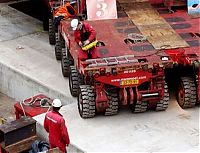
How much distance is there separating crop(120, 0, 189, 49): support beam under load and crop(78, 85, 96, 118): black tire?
151cm

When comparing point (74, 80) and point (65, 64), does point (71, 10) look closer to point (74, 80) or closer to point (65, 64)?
point (65, 64)

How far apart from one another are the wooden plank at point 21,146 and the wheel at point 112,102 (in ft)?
4.48

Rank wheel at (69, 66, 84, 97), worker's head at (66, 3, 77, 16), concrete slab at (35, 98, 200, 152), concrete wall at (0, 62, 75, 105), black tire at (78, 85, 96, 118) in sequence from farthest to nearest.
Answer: worker's head at (66, 3, 77, 16), concrete wall at (0, 62, 75, 105), wheel at (69, 66, 84, 97), black tire at (78, 85, 96, 118), concrete slab at (35, 98, 200, 152)

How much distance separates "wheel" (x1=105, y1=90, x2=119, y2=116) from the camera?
10534 millimetres

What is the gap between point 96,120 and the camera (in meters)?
10.7

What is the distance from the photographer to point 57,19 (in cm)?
1262

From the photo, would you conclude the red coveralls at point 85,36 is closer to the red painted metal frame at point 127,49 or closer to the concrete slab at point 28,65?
the red painted metal frame at point 127,49

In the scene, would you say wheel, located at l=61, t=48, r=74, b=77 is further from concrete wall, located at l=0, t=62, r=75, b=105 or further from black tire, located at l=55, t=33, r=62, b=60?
black tire, located at l=55, t=33, r=62, b=60

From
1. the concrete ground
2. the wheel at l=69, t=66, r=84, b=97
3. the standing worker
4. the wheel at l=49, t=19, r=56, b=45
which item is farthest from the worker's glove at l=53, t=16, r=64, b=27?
the standing worker

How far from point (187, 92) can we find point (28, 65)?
4.14 m

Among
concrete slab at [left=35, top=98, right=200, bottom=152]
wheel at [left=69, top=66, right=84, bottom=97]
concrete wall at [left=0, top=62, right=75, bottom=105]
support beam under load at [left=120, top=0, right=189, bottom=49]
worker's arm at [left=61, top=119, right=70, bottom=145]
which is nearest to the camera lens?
worker's arm at [left=61, top=119, right=70, bottom=145]

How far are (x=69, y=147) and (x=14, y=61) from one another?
14.0 feet

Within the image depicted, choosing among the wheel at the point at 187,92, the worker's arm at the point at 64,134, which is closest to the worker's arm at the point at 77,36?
the wheel at the point at 187,92

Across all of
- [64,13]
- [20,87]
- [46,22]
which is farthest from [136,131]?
[46,22]
